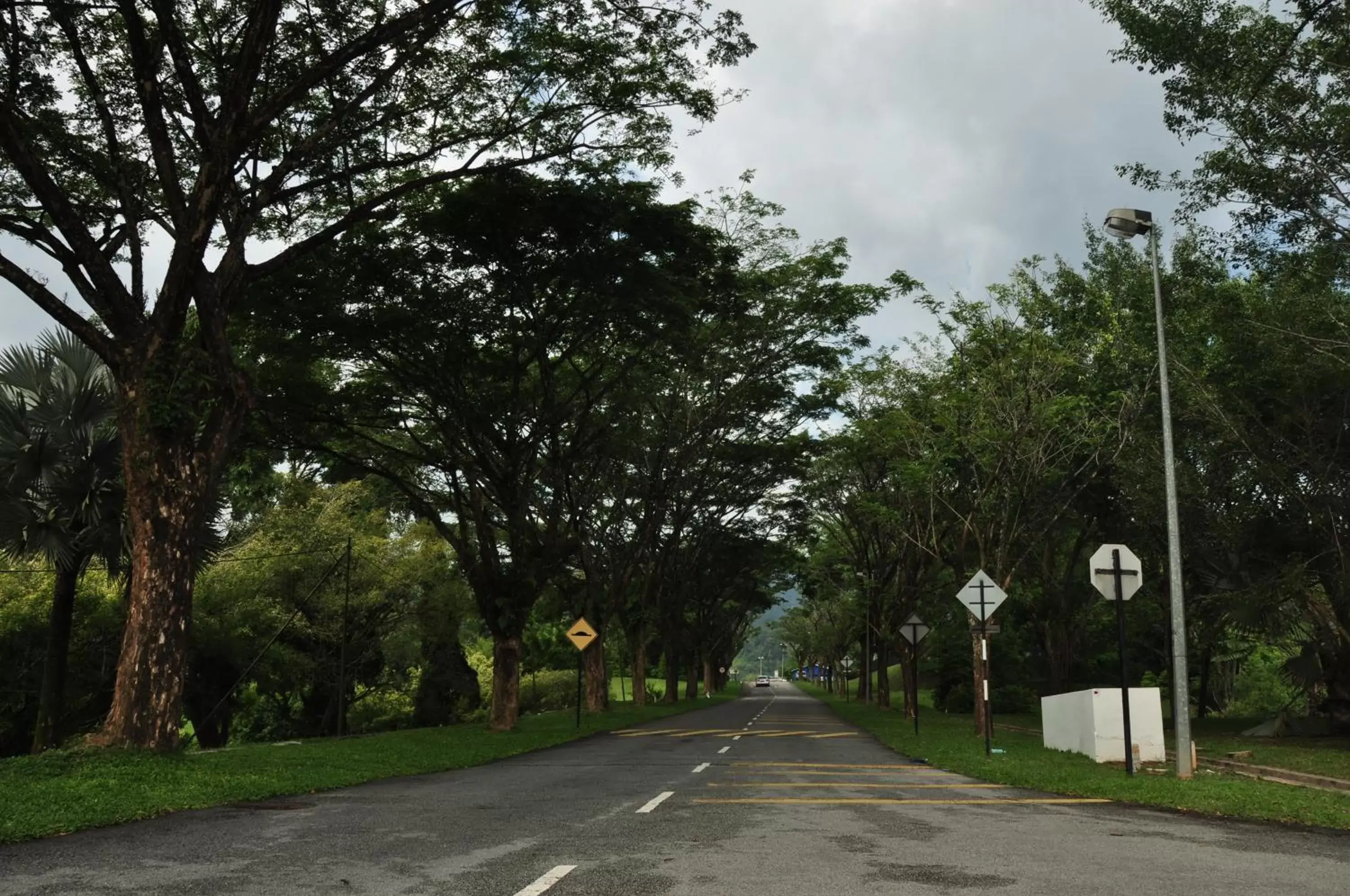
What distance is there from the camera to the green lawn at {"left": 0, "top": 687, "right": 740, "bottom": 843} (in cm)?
891

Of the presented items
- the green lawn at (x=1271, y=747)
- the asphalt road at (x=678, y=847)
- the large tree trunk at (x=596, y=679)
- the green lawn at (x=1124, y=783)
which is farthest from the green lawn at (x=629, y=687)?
the asphalt road at (x=678, y=847)

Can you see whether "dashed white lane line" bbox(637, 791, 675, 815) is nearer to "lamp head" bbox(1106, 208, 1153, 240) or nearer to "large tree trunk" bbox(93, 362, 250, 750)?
"large tree trunk" bbox(93, 362, 250, 750)

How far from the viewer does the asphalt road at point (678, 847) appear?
6.14 metres

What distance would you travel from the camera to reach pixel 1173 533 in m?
14.4

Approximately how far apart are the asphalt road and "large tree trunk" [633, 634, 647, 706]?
1292 inches

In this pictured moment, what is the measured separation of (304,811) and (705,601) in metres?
47.7

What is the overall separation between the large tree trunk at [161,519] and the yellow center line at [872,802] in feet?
25.7

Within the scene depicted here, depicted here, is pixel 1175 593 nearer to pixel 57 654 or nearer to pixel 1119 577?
pixel 1119 577

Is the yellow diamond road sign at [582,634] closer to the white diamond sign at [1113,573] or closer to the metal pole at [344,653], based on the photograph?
the metal pole at [344,653]

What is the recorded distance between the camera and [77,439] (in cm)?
1795

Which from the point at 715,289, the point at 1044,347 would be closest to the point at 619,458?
the point at 715,289

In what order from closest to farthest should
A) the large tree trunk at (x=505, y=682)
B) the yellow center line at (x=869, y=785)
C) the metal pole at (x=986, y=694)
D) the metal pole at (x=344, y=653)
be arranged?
the yellow center line at (x=869, y=785) → the metal pole at (x=986, y=694) → the large tree trunk at (x=505, y=682) → the metal pole at (x=344, y=653)

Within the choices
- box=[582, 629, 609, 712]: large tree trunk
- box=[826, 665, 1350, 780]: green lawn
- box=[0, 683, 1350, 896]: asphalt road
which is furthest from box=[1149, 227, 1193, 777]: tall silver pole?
box=[582, 629, 609, 712]: large tree trunk

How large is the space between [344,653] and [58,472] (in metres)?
12.8
